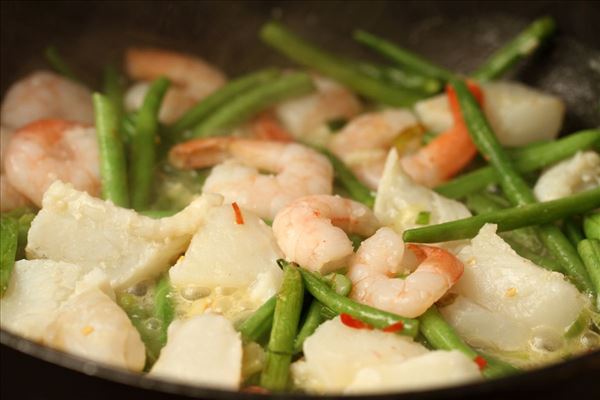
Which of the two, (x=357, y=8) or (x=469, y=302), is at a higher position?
(x=357, y=8)

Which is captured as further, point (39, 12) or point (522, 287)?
point (39, 12)

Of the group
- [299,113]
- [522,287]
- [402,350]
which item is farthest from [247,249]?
[299,113]

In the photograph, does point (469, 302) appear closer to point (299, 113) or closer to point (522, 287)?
point (522, 287)

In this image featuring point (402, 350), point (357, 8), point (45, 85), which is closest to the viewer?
point (402, 350)

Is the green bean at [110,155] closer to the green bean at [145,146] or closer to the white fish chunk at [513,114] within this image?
the green bean at [145,146]

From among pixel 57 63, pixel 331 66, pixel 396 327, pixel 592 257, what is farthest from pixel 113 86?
pixel 592 257

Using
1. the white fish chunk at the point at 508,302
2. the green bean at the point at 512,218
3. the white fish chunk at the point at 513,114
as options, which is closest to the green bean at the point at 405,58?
the white fish chunk at the point at 513,114
